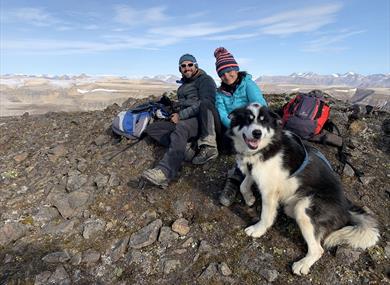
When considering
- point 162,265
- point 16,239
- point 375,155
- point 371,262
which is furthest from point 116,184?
point 375,155

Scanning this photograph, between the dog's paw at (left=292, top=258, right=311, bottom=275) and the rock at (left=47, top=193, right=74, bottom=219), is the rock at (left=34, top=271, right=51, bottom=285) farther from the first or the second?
the dog's paw at (left=292, top=258, right=311, bottom=275)

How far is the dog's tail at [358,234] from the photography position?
14.5ft

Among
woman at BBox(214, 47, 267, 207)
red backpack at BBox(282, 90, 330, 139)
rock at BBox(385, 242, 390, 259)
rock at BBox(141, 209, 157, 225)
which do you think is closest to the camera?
rock at BBox(385, 242, 390, 259)

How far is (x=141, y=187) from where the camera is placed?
671cm

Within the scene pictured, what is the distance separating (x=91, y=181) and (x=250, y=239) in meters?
3.78

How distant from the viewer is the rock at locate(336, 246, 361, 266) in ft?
15.1

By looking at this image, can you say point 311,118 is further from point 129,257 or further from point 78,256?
point 78,256

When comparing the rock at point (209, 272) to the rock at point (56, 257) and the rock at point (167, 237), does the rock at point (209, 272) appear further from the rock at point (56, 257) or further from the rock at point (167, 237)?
the rock at point (56, 257)

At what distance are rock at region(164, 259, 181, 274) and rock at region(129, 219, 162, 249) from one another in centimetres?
58

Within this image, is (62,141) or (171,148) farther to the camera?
(62,141)

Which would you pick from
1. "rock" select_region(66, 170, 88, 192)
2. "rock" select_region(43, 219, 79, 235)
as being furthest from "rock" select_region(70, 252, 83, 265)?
"rock" select_region(66, 170, 88, 192)

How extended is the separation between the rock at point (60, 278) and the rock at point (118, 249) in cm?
70

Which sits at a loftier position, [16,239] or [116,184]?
[116,184]

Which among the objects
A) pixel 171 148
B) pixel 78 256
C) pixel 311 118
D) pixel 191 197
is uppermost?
pixel 311 118
